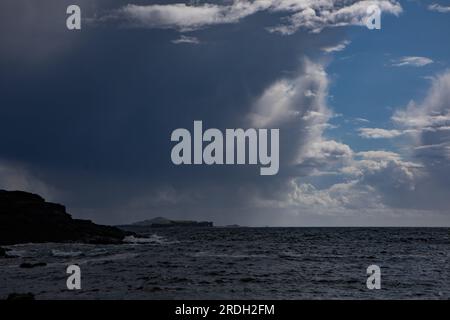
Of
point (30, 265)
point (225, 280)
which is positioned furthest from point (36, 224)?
point (225, 280)

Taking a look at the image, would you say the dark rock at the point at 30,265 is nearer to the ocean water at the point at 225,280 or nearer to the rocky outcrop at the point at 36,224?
the ocean water at the point at 225,280

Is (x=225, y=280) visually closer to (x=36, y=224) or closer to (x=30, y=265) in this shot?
(x=30, y=265)

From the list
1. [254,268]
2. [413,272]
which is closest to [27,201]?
[254,268]

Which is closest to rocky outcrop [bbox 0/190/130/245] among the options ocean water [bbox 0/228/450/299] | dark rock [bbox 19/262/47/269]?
ocean water [bbox 0/228/450/299]

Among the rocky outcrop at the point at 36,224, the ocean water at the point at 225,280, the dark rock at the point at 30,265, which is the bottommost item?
the ocean water at the point at 225,280

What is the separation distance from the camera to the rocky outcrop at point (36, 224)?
8606cm

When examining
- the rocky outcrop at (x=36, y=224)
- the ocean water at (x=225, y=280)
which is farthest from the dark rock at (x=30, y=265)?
the rocky outcrop at (x=36, y=224)

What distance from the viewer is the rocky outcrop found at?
282 feet

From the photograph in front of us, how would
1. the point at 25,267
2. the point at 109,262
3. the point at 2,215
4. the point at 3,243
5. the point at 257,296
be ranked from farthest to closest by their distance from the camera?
the point at 2,215, the point at 3,243, the point at 109,262, the point at 25,267, the point at 257,296

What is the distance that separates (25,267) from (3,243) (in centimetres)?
3999

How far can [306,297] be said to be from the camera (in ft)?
101

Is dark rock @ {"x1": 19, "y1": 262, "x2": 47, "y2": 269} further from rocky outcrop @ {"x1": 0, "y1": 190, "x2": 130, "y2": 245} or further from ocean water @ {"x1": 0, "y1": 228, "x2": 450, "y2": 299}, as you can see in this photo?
rocky outcrop @ {"x1": 0, "y1": 190, "x2": 130, "y2": 245}
